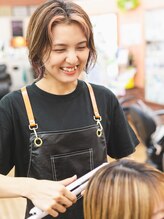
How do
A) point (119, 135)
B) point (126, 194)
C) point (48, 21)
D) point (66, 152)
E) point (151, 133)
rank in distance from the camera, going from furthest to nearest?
point (151, 133) < point (119, 135) < point (66, 152) < point (48, 21) < point (126, 194)

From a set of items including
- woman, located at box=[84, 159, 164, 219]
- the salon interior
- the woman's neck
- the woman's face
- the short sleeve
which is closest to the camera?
woman, located at box=[84, 159, 164, 219]

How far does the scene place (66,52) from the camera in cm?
99

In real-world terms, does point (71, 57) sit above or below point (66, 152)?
above

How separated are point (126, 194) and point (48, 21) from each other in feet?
1.79

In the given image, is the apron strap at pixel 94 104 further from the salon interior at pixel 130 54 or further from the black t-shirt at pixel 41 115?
the salon interior at pixel 130 54

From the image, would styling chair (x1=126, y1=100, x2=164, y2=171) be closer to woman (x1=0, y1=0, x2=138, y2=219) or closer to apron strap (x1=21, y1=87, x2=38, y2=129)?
woman (x1=0, y1=0, x2=138, y2=219)

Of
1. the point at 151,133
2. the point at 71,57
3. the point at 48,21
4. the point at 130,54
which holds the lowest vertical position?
the point at 151,133

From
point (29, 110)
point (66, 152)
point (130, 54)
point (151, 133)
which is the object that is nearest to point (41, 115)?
point (29, 110)

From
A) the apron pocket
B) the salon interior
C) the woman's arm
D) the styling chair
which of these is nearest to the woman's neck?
the apron pocket

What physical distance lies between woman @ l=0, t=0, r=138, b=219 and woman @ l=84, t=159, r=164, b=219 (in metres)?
0.26

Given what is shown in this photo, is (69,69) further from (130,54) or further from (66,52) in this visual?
(130,54)

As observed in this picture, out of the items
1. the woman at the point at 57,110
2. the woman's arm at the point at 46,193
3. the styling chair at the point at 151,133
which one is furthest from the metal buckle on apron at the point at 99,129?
the styling chair at the point at 151,133

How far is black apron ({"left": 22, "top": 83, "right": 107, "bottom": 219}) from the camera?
1052 millimetres

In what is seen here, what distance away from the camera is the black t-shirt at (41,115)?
1.04m
